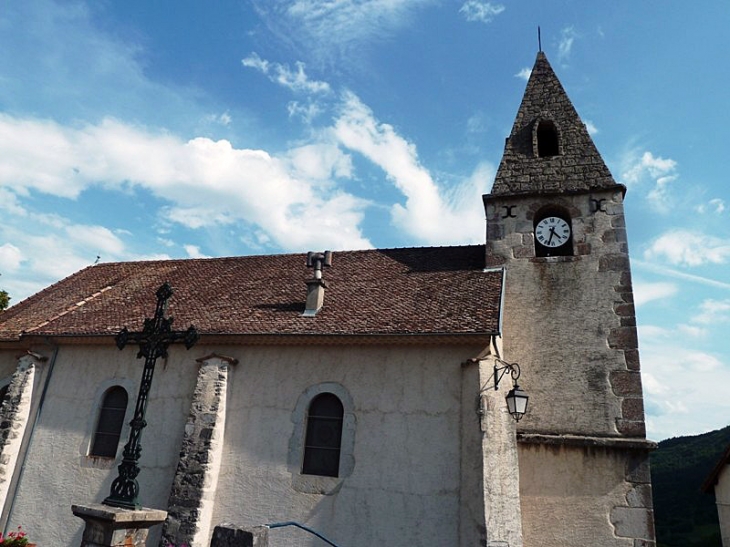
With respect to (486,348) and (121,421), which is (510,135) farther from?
(121,421)

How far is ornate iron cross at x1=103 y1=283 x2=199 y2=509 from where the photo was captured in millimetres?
5977

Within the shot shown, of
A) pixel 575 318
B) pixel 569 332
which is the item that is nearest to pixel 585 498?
pixel 569 332

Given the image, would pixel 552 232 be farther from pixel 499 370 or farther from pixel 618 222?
pixel 499 370

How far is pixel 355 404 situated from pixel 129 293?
785cm

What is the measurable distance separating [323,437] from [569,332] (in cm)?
550

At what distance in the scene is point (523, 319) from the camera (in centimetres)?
1088

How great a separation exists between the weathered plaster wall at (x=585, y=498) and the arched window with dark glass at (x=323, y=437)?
353cm

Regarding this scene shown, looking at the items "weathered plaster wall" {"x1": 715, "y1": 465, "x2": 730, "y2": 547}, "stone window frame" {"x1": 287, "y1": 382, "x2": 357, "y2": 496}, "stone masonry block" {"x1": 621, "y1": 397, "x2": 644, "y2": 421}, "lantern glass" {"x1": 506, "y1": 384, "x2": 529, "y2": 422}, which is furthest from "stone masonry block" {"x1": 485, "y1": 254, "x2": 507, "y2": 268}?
"weathered plaster wall" {"x1": 715, "y1": 465, "x2": 730, "y2": 547}

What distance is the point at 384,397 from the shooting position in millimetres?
9281

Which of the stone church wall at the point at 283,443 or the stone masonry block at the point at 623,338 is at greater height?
the stone masonry block at the point at 623,338

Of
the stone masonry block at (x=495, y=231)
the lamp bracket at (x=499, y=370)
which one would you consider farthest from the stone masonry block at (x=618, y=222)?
the lamp bracket at (x=499, y=370)

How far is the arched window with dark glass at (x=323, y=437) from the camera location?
9289 mm

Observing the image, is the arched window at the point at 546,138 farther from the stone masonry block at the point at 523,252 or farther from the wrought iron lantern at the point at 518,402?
the wrought iron lantern at the point at 518,402

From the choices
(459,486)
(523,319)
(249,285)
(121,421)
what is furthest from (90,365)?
(523,319)
